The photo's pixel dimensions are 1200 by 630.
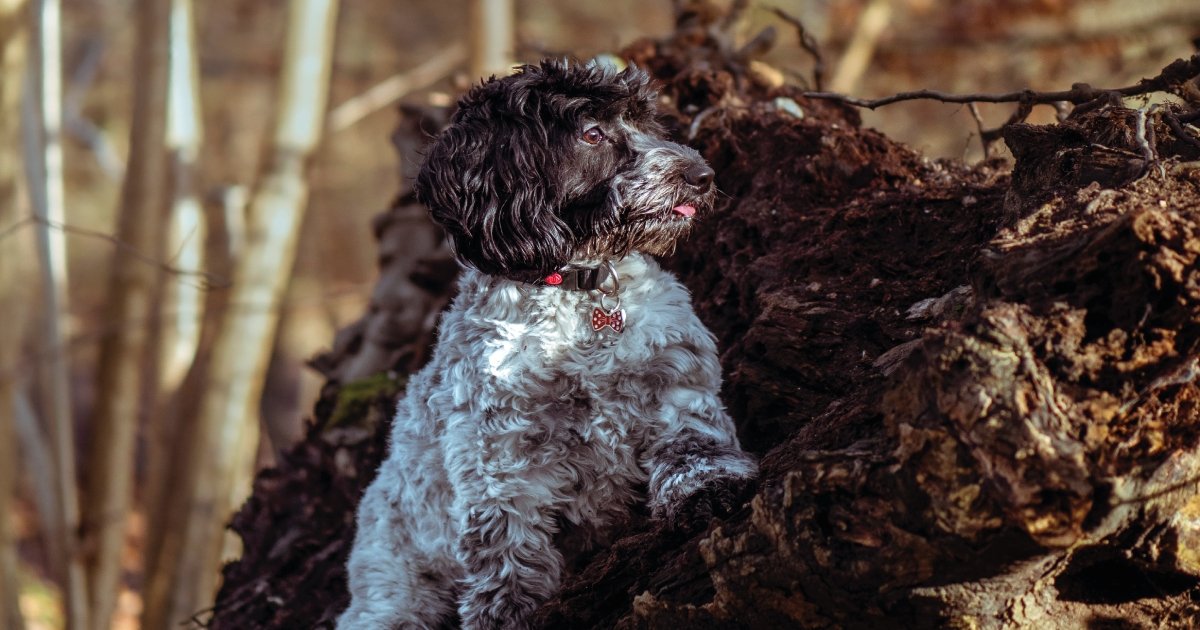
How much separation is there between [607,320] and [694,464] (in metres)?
0.54

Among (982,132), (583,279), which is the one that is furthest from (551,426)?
(982,132)

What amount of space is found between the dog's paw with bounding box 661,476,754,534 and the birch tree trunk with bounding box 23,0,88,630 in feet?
17.5

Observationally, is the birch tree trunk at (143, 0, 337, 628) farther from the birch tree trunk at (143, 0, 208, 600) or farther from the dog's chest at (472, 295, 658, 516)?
the dog's chest at (472, 295, 658, 516)

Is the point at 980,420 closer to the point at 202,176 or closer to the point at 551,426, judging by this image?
the point at 551,426

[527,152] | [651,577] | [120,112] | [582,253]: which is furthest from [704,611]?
[120,112]

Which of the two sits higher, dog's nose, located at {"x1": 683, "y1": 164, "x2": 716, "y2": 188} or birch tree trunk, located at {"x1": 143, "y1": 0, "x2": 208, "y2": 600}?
birch tree trunk, located at {"x1": 143, "y1": 0, "x2": 208, "y2": 600}

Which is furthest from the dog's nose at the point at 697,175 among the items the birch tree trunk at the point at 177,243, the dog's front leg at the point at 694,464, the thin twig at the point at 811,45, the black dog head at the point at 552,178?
the birch tree trunk at the point at 177,243

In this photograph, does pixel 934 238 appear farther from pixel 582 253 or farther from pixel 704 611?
pixel 704 611

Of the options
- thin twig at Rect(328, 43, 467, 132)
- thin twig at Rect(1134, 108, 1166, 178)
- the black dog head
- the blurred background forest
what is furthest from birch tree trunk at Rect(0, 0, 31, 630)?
thin twig at Rect(1134, 108, 1166, 178)

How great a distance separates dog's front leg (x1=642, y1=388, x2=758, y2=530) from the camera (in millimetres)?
3166

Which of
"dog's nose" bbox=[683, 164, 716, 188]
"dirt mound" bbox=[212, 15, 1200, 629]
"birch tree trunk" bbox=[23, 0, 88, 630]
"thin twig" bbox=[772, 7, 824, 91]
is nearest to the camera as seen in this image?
"dirt mound" bbox=[212, 15, 1200, 629]

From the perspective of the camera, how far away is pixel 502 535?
338 centimetres

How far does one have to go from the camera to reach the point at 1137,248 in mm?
2457

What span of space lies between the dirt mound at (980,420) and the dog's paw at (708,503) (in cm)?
7
